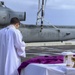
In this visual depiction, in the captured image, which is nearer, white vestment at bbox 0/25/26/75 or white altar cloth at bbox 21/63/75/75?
white altar cloth at bbox 21/63/75/75

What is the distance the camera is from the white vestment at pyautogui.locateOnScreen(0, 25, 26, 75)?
22.1 feet

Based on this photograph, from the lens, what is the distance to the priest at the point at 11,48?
22.1 feet

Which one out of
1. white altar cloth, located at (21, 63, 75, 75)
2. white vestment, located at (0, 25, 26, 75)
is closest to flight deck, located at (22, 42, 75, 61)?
white vestment, located at (0, 25, 26, 75)

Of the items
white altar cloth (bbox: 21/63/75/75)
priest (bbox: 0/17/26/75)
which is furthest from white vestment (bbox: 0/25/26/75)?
white altar cloth (bbox: 21/63/75/75)

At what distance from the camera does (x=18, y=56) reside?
692 cm

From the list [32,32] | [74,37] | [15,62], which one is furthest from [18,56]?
[74,37]

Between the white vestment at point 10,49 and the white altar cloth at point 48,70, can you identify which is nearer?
the white altar cloth at point 48,70

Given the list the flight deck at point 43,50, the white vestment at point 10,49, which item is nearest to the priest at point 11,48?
the white vestment at point 10,49

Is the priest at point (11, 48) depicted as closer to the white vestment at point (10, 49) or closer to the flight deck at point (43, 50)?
the white vestment at point (10, 49)

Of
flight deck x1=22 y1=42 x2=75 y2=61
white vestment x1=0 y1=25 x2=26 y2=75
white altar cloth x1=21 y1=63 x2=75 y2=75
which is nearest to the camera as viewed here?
white altar cloth x1=21 y1=63 x2=75 y2=75

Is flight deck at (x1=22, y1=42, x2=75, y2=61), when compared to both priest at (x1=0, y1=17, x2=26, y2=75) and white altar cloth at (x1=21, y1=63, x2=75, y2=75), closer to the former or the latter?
priest at (x1=0, y1=17, x2=26, y2=75)

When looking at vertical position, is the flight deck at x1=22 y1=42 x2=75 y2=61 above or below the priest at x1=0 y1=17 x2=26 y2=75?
below

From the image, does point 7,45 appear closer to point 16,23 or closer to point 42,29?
point 16,23

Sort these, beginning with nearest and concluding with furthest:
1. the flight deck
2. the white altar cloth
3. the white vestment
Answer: the white altar cloth, the white vestment, the flight deck
